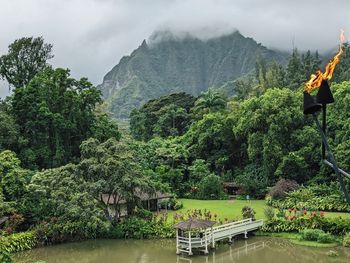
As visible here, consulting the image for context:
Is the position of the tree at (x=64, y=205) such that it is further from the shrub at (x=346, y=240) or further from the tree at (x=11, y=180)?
the shrub at (x=346, y=240)

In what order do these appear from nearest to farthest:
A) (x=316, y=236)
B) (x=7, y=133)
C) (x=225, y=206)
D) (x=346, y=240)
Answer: (x=346, y=240)
(x=316, y=236)
(x=7, y=133)
(x=225, y=206)

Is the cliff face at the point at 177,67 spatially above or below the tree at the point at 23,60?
above

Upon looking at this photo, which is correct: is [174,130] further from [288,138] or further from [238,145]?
[288,138]

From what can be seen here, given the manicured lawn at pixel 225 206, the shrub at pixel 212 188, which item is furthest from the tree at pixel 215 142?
the manicured lawn at pixel 225 206

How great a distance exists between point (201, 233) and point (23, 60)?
25662 millimetres

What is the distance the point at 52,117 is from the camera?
30297 mm

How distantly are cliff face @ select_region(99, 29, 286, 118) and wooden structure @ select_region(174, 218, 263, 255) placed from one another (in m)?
92.0

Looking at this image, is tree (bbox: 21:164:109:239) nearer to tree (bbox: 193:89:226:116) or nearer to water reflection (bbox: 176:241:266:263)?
water reflection (bbox: 176:241:266:263)

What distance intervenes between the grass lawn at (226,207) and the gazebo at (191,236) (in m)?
5.40

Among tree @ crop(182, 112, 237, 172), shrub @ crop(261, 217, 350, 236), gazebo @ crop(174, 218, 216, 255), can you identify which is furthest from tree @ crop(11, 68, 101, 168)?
shrub @ crop(261, 217, 350, 236)

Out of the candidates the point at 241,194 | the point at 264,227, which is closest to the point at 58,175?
the point at 264,227

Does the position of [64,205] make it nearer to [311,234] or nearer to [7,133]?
[7,133]

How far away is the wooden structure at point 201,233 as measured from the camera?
19.3 m

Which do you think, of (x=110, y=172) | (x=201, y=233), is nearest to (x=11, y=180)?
(x=110, y=172)
